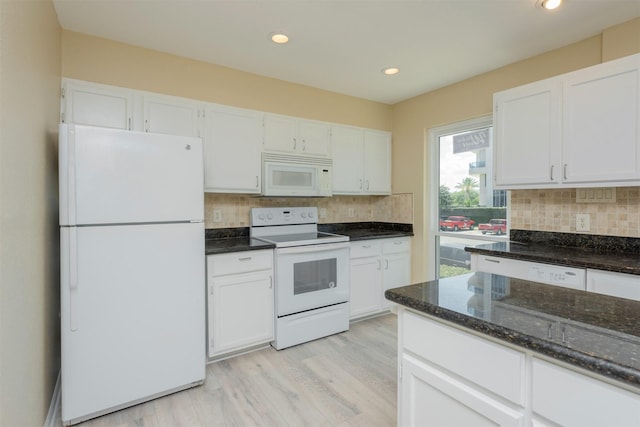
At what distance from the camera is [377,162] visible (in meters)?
3.79

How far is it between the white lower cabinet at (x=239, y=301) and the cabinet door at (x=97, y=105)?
123 centimetres

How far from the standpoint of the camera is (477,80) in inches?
121

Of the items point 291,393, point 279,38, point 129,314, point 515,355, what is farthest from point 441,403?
point 279,38

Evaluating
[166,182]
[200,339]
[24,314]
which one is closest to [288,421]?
[200,339]

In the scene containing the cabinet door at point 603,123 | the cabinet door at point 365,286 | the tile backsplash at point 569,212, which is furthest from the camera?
the cabinet door at point 365,286

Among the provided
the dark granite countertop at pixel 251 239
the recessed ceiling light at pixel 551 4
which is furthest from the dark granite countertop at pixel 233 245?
the recessed ceiling light at pixel 551 4

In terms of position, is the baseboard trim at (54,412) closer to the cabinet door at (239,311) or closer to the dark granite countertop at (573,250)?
the cabinet door at (239,311)

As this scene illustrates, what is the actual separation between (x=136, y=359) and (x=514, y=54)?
3569 millimetres

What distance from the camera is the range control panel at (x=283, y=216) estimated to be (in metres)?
3.09

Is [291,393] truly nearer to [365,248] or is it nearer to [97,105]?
[365,248]

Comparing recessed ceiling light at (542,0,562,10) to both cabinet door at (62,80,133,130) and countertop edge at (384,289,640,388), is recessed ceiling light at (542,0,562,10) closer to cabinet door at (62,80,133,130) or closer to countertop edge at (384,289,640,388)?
countertop edge at (384,289,640,388)

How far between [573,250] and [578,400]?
205 cm

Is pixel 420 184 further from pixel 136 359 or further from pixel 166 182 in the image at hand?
pixel 136 359

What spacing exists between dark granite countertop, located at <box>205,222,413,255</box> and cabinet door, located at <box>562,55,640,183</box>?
171cm
